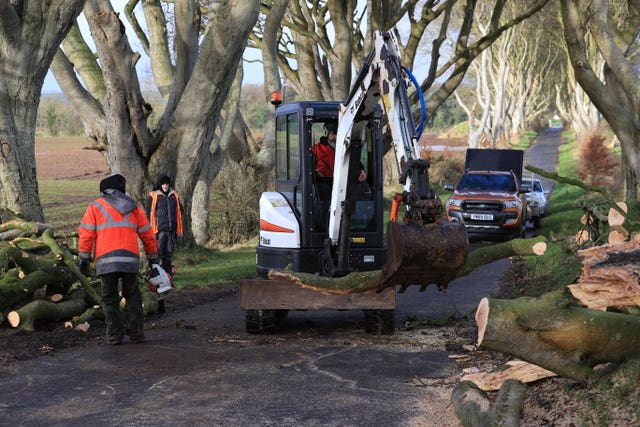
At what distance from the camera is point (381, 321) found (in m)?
10.7

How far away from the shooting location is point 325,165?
11.5 meters

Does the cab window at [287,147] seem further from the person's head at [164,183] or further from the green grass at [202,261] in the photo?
the green grass at [202,261]

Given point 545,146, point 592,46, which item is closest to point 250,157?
point 592,46

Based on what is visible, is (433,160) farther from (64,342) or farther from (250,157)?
(64,342)

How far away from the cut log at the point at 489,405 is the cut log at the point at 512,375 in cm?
26

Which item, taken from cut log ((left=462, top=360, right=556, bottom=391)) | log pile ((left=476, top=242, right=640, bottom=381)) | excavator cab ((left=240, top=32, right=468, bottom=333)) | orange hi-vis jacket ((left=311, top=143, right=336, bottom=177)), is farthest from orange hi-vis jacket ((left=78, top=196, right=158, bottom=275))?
log pile ((left=476, top=242, right=640, bottom=381))

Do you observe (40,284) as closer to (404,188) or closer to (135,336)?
(135,336)

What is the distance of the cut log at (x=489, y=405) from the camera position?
615 centimetres

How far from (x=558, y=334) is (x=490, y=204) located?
18465mm

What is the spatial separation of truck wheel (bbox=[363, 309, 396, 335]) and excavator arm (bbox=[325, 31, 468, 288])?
0.63m

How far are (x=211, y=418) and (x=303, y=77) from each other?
2209cm

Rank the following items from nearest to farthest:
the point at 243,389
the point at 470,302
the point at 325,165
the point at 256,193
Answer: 1. the point at 243,389
2. the point at 325,165
3. the point at 470,302
4. the point at 256,193

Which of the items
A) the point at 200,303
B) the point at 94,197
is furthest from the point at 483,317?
the point at 94,197

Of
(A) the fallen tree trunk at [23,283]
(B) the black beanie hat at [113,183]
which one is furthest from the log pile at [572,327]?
(A) the fallen tree trunk at [23,283]
